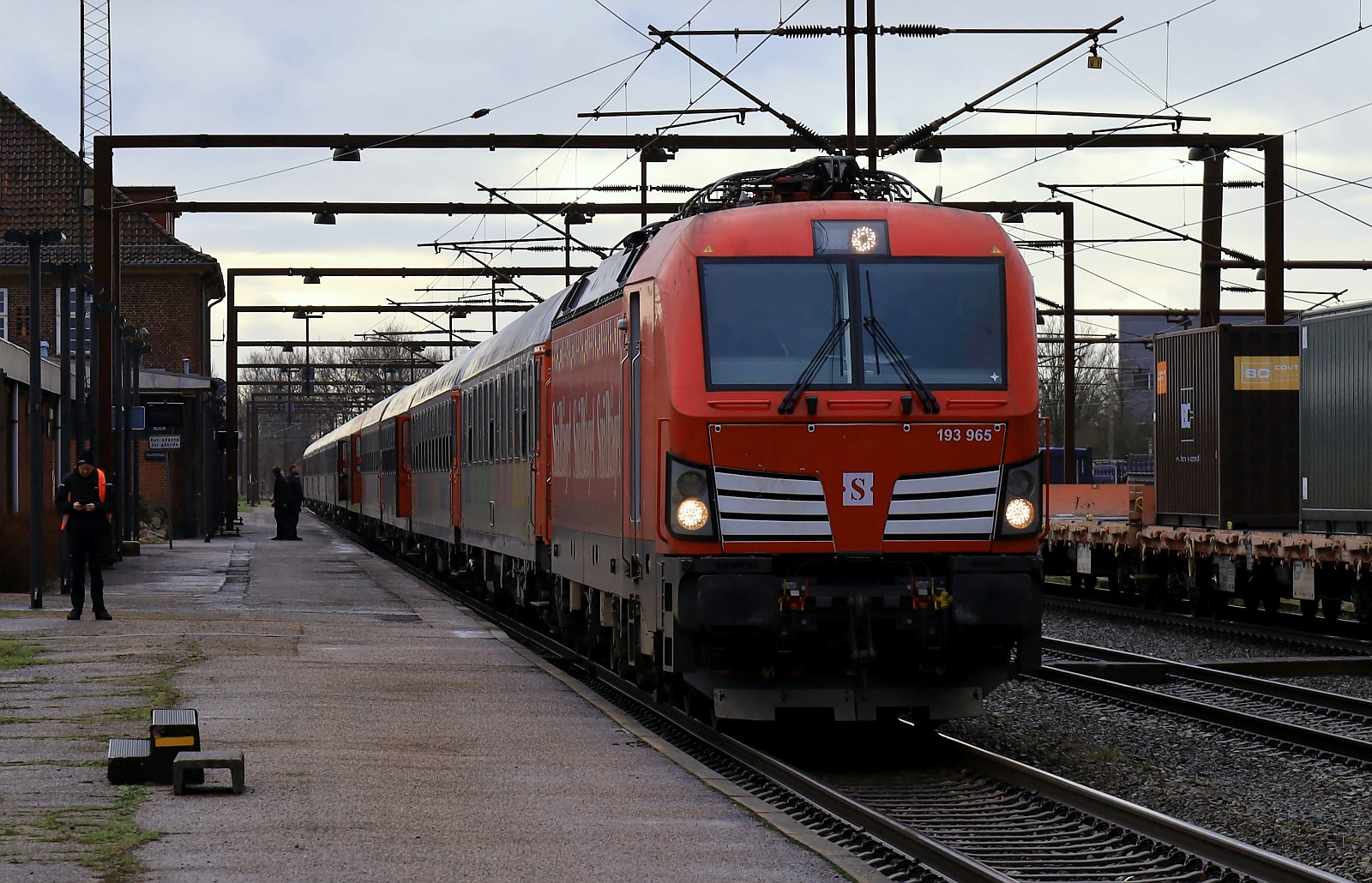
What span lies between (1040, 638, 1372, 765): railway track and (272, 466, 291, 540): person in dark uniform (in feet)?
100

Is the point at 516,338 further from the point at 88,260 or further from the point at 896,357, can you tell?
the point at 88,260

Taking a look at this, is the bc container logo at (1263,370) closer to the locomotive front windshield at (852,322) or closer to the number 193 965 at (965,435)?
the locomotive front windshield at (852,322)

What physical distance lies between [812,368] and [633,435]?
1484 millimetres

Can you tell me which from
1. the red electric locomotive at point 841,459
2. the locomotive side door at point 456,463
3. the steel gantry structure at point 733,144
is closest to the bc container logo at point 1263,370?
the steel gantry structure at point 733,144

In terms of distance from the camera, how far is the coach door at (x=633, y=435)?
11445 mm

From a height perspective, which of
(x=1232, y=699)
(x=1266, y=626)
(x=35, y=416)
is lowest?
(x=1266, y=626)

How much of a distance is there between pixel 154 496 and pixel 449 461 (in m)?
32.7

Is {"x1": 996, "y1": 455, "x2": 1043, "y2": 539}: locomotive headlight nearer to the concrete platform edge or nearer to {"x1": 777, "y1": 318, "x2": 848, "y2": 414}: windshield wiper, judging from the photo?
{"x1": 777, "y1": 318, "x2": 848, "y2": 414}: windshield wiper

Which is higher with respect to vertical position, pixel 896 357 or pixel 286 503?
pixel 896 357

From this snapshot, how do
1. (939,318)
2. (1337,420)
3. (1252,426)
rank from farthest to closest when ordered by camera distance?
1. (1252,426)
2. (1337,420)
3. (939,318)

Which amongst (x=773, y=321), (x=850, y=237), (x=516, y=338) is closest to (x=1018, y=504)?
(x=773, y=321)

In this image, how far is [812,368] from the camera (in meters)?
10.6

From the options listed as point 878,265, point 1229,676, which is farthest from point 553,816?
point 1229,676

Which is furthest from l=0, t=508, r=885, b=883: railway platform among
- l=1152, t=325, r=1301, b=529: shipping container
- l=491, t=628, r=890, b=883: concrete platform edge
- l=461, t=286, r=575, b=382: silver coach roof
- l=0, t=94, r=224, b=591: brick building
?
l=0, t=94, r=224, b=591: brick building
